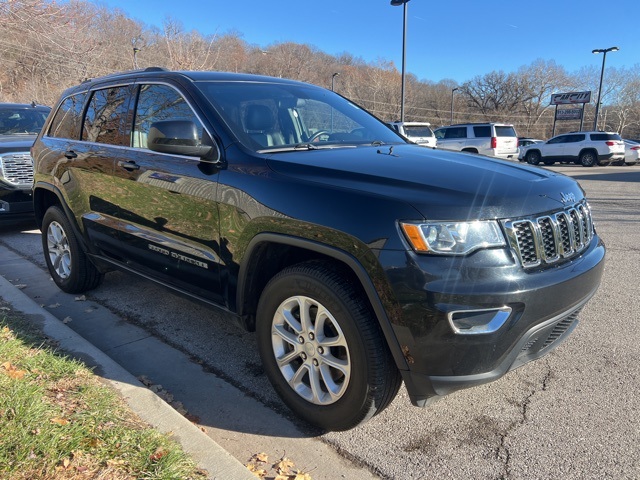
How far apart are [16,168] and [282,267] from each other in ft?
19.0

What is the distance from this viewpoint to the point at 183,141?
9.49ft

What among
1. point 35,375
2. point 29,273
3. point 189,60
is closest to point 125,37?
point 189,60

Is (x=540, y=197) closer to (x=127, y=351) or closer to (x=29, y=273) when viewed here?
(x=127, y=351)

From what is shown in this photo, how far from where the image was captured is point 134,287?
194 inches

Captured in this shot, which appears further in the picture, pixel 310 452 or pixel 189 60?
pixel 189 60

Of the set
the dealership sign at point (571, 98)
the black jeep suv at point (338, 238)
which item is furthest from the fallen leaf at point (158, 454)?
the dealership sign at point (571, 98)

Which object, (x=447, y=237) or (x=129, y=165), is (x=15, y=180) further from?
(x=447, y=237)

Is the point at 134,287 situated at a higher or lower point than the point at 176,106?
lower

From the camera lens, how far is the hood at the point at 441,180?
2.14 m

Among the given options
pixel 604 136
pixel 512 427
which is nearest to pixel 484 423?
pixel 512 427

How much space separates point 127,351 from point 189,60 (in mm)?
12306

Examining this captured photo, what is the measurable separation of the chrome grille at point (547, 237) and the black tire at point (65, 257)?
376cm

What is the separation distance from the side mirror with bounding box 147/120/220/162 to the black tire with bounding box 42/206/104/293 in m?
2.01

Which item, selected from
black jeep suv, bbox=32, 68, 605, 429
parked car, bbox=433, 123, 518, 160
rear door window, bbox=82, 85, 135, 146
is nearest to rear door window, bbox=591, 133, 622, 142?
parked car, bbox=433, 123, 518, 160
